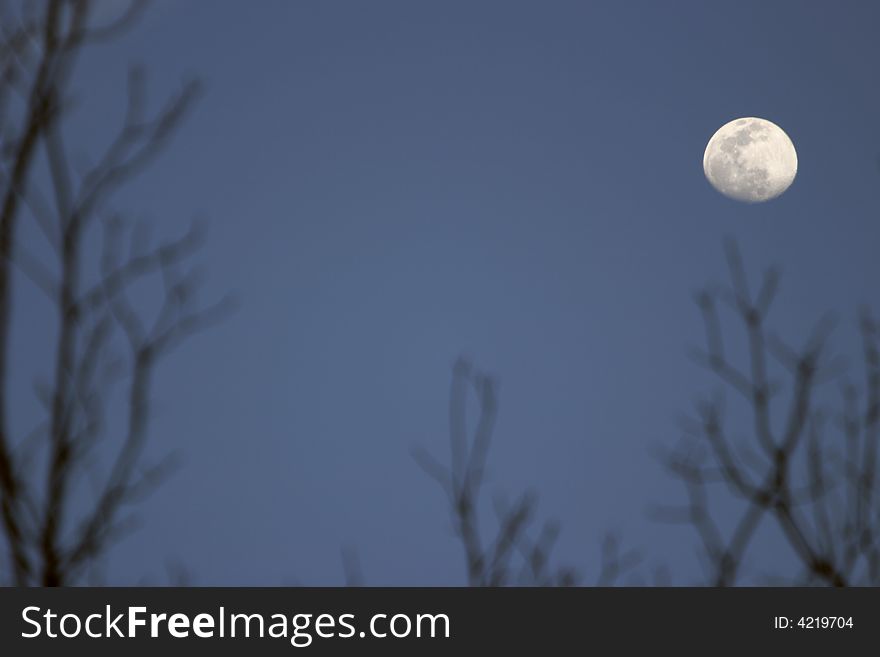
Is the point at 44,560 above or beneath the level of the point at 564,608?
above

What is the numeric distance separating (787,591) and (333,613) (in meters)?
2.16

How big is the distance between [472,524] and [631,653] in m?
0.87

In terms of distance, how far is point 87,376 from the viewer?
197 centimetres

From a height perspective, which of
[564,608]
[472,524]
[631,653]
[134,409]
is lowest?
[631,653]

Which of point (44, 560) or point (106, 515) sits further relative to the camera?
point (106, 515)

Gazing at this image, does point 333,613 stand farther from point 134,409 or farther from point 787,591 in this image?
point 787,591

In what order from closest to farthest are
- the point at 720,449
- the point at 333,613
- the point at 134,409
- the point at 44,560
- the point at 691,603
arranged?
the point at 44,560
the point at 134,409
the point at 333,613
the point at 720,449
the point at 691,603

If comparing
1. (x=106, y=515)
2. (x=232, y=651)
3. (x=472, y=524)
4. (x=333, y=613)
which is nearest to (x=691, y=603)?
(x=472, y=524)

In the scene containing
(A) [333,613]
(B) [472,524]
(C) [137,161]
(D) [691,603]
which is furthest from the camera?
(B) [472,524]

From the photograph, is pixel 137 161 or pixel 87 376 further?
pixel 137 161

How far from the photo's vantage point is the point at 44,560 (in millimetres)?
1697

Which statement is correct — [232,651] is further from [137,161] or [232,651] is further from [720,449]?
[720,449]

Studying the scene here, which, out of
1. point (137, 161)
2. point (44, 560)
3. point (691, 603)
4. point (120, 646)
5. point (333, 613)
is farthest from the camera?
point (691, 603)

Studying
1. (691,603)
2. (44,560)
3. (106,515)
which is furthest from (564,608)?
(44,560)
